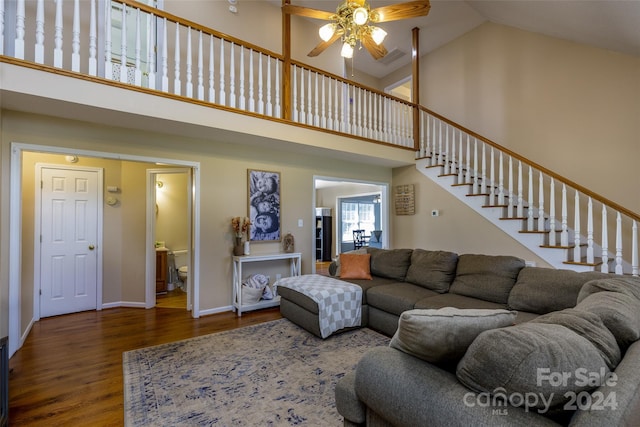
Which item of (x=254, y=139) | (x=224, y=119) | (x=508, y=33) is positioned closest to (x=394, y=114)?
(x=508, y=33)

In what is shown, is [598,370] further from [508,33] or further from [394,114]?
[508,33]

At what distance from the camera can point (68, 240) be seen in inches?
153

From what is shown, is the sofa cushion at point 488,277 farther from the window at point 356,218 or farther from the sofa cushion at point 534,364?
the window at point 356,218

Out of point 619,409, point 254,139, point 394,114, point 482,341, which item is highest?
point 394,114

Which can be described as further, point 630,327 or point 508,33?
point 508,33

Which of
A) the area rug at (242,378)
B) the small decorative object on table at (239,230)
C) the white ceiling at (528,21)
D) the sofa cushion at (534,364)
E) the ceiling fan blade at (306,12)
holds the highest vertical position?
the white ceiling at (528,21)

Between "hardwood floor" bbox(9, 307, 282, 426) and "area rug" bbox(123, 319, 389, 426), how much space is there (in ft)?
0.52

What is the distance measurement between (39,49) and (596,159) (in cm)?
616

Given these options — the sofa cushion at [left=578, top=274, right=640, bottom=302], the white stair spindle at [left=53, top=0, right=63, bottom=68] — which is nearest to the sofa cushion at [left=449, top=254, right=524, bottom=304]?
the sofa cushion at [left=578, top=274, right=640, bottom=302]

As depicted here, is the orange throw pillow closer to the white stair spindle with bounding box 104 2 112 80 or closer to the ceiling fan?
the ceiling fan

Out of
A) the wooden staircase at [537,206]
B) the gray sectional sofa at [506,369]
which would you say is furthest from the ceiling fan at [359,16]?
the gray sectional sofa at [506,369]

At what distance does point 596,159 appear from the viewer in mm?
3867

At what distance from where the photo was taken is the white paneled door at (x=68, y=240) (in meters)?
3.74

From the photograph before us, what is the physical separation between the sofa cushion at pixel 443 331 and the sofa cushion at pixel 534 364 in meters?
0.12
